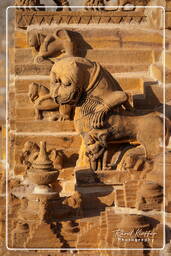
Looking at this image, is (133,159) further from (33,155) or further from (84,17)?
(84,17)

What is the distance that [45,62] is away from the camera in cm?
852

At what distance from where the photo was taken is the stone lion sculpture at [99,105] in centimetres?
697

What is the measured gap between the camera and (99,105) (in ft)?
23.1

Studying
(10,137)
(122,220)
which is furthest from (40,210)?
(10,137)

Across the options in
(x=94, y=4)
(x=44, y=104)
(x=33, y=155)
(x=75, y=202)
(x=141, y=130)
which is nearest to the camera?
(x=75, y=202)

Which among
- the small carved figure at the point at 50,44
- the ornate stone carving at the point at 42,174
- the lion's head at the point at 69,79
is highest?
the small carved figure at the point at 50,44

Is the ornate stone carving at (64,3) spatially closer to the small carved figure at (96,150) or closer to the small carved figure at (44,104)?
the small carved figure at (44,104)

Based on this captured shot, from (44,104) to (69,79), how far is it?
4.78ft

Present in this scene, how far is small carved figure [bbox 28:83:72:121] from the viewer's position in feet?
27.0

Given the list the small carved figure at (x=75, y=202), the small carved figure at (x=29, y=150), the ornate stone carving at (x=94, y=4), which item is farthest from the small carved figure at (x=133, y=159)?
the ornate stone carving at (x=94, y=4)

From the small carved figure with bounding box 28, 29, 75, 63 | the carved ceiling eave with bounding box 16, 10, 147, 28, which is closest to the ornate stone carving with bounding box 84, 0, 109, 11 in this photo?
the carved ceiling eave with bounding box 16, 10, 147, 28

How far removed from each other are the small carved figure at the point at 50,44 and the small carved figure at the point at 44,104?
1.57 feet

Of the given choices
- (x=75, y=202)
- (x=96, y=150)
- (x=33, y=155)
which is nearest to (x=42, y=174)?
(x=75, y=202)

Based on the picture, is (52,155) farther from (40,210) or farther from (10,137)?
(40,210)
